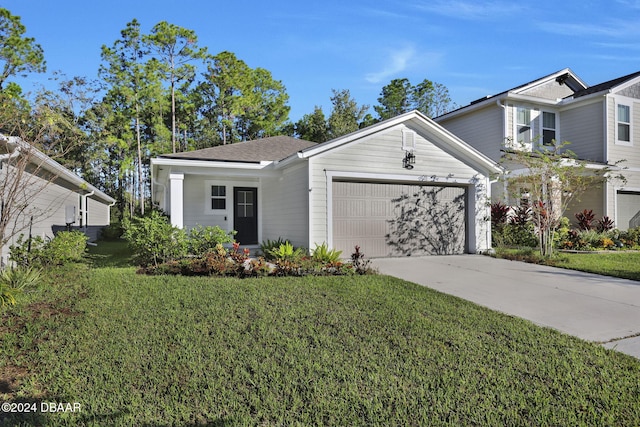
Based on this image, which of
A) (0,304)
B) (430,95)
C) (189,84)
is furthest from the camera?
(430,95)

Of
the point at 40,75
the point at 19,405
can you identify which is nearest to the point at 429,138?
the point at 19,405

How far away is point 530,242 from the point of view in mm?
12352

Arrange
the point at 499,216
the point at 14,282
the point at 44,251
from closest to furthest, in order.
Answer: the point at 14,282 < the point at 44,251 < the point at 499,216

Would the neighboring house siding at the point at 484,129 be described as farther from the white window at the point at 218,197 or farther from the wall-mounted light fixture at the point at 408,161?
the white window at the point at 218,197

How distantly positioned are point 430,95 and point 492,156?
22751mm

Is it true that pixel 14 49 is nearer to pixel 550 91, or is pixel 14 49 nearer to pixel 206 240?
pixel 206 240

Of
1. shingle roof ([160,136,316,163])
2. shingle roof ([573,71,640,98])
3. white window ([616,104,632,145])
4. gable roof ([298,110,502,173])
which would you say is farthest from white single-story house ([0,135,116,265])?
white window ([616,104,632,145])

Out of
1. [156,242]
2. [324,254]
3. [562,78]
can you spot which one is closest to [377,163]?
[324,254]

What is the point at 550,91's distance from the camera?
15.7 m

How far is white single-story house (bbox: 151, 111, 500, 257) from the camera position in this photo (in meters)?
9.52

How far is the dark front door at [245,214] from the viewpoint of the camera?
41.0ft

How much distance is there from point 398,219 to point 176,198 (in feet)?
20.0

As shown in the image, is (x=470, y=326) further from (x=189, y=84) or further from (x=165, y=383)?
(x=189, y=84)

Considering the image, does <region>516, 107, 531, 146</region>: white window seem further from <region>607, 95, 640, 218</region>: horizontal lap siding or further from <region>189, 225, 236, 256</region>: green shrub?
<region>189, 225, 236, 256</region>: green shrub
